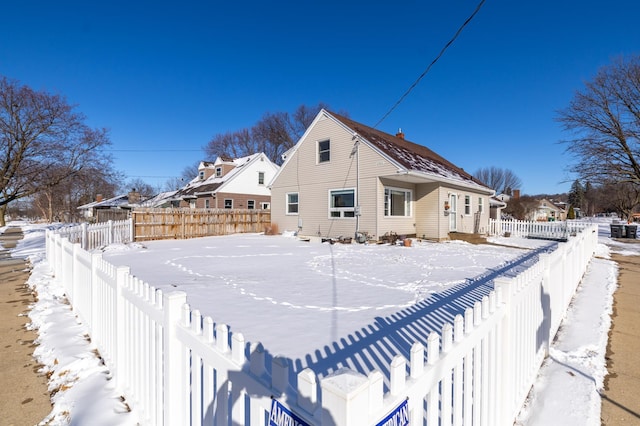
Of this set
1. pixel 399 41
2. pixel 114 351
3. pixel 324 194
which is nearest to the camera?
pixel 114 351

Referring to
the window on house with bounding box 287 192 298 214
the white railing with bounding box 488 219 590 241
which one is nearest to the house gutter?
the white railing with bounding box 488 219 590 241

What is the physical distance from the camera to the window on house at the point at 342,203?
14.4m

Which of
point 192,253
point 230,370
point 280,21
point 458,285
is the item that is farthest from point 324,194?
point 230,370

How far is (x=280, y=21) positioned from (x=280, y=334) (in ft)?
53.0

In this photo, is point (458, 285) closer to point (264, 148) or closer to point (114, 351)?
point (114, 351)

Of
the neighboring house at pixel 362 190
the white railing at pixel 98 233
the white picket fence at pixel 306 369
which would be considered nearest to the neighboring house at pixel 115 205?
the white railing at pixel 98 233

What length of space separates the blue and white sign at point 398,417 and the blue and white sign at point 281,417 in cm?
28

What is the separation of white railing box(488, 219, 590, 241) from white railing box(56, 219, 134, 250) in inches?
767

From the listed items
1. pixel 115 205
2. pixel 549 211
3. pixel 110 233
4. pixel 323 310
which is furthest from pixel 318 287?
pixel 549 211

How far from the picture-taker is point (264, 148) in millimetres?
40250

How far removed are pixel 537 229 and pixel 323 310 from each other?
723 inches

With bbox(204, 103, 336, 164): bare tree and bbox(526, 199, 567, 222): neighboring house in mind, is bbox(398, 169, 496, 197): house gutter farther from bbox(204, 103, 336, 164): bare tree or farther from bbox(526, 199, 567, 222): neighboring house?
bbox(526, 199, 567, 222): neighboring house

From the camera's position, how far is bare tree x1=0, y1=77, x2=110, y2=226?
55.8 ft

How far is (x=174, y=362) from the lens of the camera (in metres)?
1.96
